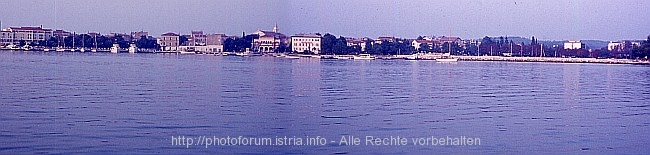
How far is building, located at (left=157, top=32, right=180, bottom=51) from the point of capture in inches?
1929

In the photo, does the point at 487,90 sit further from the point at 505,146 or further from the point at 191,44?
the point at 191,44

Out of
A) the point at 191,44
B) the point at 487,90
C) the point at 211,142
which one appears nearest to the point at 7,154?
the point at 211,142

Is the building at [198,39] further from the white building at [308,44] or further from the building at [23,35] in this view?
the white building at [308,44]

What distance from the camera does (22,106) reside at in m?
7.48

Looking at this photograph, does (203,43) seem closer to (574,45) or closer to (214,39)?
(214,39)

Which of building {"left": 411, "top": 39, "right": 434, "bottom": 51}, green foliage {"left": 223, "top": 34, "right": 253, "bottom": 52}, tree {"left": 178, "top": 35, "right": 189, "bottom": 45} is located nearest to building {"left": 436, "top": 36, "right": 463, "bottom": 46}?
building {"left": 411, "top": 39, "right": 434, "bottom": 51}

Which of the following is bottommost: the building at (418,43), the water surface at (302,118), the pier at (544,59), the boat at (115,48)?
the water surface at (302,118)

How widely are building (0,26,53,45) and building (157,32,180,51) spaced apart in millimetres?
5662

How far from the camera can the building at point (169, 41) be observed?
49.0m

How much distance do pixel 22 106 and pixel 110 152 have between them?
2898 millimetres

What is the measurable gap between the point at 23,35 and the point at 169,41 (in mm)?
7445

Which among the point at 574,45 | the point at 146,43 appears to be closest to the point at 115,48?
the point at 146,43

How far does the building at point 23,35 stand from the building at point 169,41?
5.66 metres

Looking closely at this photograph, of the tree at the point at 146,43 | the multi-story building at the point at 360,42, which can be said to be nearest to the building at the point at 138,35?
the tree at the point at 146,43
